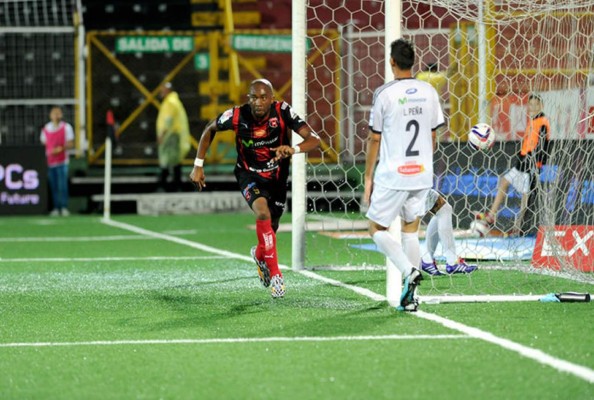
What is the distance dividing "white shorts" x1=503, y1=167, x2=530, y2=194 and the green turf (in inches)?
88.5

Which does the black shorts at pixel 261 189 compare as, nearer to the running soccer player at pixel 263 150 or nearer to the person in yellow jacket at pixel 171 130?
the running soccer player at pixel 263 150

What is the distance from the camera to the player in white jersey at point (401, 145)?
7.80 metres

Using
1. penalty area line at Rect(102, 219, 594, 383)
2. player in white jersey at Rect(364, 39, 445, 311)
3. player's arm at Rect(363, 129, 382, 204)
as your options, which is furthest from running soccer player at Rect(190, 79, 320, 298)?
player in white jersey at Rect(364, 39, 445, 311)

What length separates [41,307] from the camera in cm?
870

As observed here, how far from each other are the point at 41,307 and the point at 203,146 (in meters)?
1.83

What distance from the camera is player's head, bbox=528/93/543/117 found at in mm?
10852

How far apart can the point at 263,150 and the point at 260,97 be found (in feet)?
1.75

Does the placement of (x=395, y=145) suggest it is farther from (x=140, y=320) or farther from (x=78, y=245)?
(x=78, y=245)

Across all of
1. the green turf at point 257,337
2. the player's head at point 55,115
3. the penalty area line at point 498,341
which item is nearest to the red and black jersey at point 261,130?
the green turf at point 257,337

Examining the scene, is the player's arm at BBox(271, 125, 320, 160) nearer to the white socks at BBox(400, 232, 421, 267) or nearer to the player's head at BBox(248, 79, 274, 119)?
the player's head at BBox(248, 79, 274, 119)

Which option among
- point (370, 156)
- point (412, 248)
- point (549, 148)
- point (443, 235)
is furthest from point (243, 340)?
point (549, 148)

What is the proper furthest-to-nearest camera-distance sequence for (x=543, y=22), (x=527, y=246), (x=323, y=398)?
(x=527, y=246), (x=543, y=22), (x=323, y=398)

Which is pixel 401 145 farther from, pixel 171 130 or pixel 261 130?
pixel 171 130

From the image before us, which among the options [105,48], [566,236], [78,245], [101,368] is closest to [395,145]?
[101,368]
